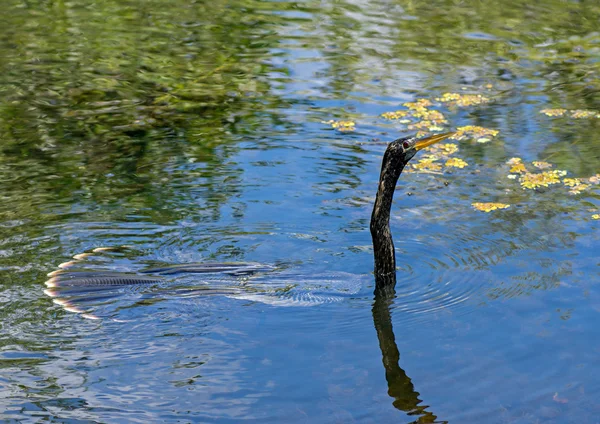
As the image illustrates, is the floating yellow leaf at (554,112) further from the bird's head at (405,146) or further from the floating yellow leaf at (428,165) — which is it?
the bird's head at (405,146)

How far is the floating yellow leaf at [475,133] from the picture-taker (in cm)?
1030

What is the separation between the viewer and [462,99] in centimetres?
1149

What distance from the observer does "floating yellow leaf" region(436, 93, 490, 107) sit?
11375mm

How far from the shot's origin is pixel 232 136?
1031cm

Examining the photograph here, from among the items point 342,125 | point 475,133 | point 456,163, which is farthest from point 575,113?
point 342,125

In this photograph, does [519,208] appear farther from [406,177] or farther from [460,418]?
[460,418]

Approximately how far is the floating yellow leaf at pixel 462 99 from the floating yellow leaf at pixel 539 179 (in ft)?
7.66

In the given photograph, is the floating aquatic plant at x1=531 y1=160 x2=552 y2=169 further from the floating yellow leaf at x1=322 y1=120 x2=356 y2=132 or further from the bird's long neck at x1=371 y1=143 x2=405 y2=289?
the bird's long neck at x1=371 y1=143 x2=405 y2=289

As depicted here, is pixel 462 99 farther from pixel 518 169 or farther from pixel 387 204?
pixel 387 204

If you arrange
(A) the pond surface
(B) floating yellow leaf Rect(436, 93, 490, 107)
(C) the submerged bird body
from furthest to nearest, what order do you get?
(B) floating yellow leaf Rect(436, 93, 490, 107), (C) the submerged bird body, (A) the pond surface

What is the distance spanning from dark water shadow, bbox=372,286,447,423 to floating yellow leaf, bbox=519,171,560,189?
2.59m

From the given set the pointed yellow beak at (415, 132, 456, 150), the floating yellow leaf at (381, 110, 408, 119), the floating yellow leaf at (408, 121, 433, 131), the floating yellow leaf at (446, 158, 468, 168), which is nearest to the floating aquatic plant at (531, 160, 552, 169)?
the floating yellow leaf at (446, 158, 468, 168)

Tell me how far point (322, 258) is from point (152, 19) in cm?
857

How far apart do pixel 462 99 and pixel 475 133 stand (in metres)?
1.21
